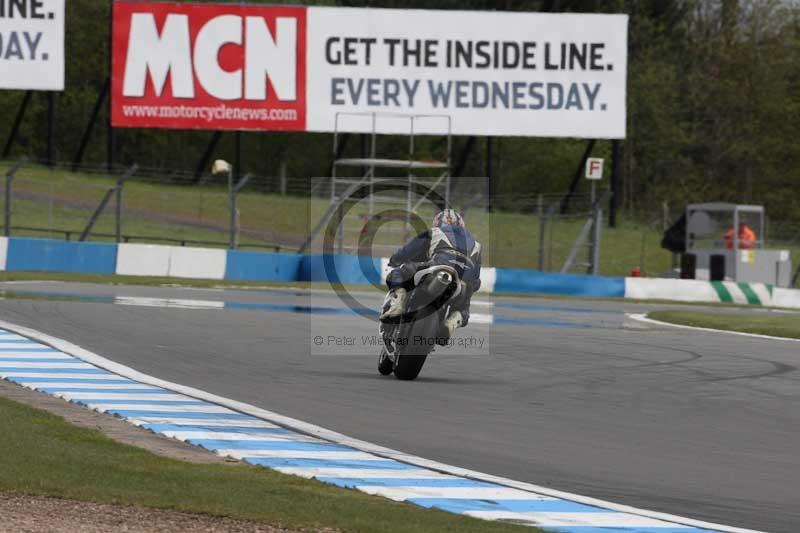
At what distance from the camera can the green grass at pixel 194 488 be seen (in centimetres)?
713

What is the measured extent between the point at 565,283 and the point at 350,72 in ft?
32.3

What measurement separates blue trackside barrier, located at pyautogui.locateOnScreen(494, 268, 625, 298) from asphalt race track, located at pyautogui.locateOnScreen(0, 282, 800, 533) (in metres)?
8.86

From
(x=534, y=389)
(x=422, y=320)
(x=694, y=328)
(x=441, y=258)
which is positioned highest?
(x=441, y=258)

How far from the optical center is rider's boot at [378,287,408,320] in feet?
42.0

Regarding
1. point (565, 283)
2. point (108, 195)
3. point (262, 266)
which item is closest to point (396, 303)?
point (262, 266)

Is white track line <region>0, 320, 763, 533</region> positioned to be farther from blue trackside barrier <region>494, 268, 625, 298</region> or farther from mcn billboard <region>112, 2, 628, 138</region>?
mcn billboard <region>112, 2, 628, 138</region>

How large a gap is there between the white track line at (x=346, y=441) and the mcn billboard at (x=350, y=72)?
2361 centimetres

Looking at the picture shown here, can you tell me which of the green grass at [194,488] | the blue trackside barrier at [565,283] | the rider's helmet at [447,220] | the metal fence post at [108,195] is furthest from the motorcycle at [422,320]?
the blue trackside barrier at [565,283]

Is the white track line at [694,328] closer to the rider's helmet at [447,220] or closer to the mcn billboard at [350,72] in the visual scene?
the rider's helmet at [447,220]

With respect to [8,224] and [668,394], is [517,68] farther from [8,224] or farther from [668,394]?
[668,394]

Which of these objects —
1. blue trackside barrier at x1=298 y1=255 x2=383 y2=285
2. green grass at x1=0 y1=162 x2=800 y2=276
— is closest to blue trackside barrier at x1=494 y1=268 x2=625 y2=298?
blue trackside barrier at x1=298 y1=255 x2=383 y2=285

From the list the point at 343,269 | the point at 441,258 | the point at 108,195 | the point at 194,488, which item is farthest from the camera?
the point at 108,195

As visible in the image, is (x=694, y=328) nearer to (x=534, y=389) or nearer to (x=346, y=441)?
(x=534, y=389)

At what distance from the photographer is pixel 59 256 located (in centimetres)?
2916
